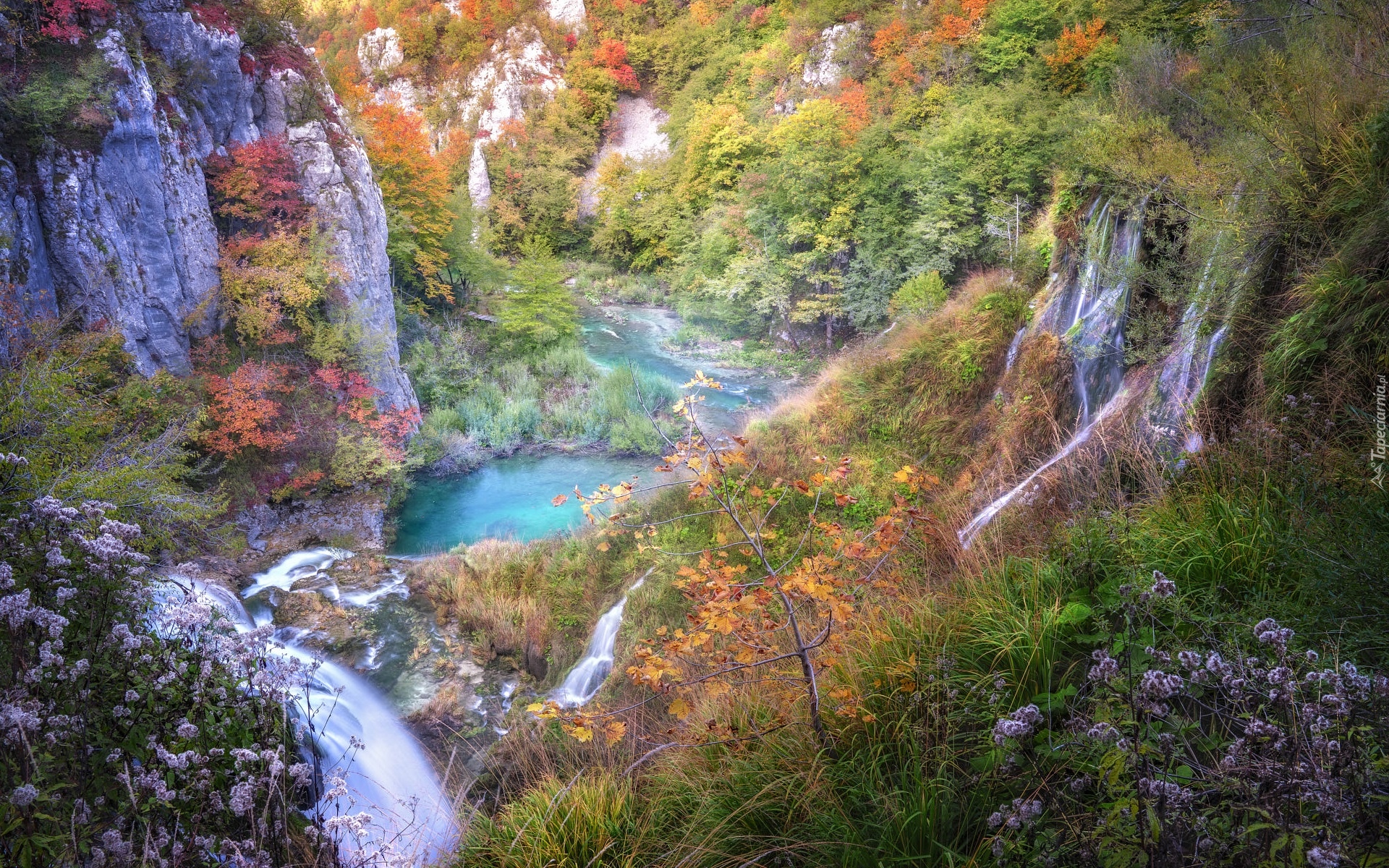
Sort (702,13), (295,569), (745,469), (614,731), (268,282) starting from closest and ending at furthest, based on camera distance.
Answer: (614,731)
(745,469)
(295,569)
(268,282)
(702,13)

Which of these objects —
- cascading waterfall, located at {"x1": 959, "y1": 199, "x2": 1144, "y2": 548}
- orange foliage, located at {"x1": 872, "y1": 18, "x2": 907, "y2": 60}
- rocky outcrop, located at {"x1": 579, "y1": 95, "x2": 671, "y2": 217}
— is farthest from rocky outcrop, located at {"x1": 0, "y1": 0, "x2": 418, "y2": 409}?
rocky outcrop, located at {"x1": 579, "y1": 95, "x2": 671, "y2": 217}

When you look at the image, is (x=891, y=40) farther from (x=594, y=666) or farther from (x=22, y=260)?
(x=22, y=260)

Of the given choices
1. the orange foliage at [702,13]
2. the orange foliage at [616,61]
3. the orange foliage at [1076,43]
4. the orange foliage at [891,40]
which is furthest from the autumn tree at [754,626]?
the orange foliage at [616,61]

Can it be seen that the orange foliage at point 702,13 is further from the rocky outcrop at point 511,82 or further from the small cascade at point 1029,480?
the small cascade at point 1029,480

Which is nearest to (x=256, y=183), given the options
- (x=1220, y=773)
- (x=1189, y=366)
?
(x=1189, y=366)

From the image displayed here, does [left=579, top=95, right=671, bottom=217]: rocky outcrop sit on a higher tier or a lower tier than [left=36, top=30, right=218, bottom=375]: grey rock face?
higher

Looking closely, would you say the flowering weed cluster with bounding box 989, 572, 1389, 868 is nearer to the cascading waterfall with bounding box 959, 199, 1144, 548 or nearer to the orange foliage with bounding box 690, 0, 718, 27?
the cascading waterfall with bounding box 959, 199, 1144, 548

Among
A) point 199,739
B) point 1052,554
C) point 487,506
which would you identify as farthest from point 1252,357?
point 487,506
